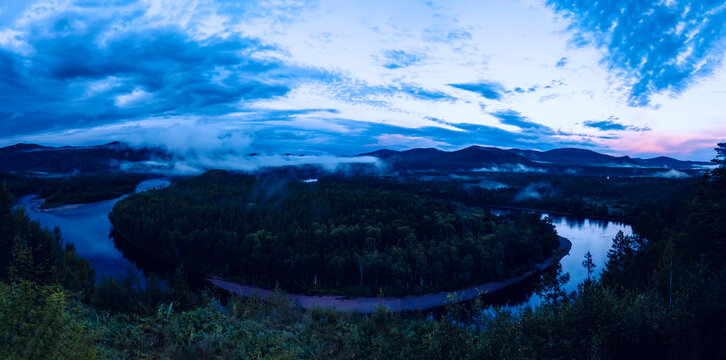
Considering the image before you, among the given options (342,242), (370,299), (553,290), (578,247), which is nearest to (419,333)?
(553,290)

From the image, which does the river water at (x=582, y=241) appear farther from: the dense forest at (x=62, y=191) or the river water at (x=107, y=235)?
the dense forest at (x=62, y=191)

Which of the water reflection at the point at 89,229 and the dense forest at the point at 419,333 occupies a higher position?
the dense forest at the point at 419,333

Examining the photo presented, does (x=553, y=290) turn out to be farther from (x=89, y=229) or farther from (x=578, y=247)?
(x=89, y=229)

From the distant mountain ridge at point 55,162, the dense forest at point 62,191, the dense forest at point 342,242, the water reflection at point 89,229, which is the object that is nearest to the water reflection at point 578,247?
A: the dense forest at point 342,242

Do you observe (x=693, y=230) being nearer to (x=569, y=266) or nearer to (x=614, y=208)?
(x=569, y=266)

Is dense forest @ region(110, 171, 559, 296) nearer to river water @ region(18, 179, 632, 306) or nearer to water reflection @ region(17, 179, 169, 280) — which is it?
water reflection @ region(17, 179, 169, 280)

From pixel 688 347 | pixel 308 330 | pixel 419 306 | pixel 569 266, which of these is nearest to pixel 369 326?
pixel 308 330
